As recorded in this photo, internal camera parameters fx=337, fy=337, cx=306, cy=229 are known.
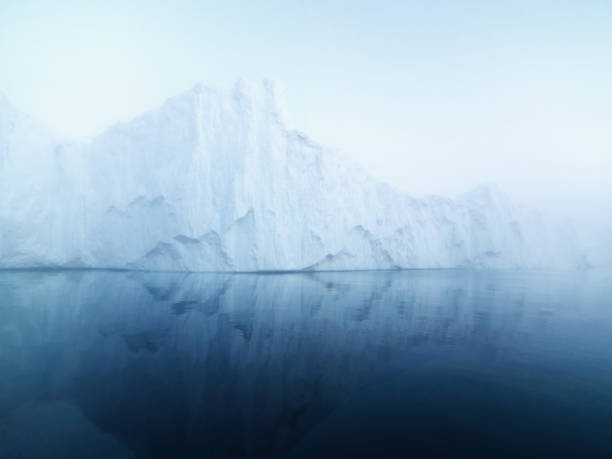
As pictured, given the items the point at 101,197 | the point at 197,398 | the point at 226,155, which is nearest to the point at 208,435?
the point at 197,398

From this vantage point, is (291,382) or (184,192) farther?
(184,192)

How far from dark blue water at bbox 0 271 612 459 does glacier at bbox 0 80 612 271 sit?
45.8 feet

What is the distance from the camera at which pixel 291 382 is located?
720cm

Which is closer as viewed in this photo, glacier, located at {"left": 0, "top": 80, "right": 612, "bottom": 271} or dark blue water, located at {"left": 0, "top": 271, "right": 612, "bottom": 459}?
dark blue water, located at {"left": 0, "top": 271, "right": 612, "bottom": 459}

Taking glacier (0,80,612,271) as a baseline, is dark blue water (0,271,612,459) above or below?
below

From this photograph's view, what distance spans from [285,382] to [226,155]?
25529 millimetres

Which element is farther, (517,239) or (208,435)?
(517,239)

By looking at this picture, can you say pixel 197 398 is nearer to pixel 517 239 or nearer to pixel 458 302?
pixel 458 302

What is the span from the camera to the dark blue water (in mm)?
5094

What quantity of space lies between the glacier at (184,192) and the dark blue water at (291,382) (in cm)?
1396

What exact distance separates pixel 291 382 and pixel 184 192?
23867mm

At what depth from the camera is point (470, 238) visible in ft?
152

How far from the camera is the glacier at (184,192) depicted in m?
25.6

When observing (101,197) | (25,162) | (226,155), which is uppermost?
(226,155)
